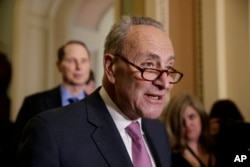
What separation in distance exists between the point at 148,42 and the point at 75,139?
35cm

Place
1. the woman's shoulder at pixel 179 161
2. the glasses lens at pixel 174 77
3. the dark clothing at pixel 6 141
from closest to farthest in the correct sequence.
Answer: the glasses lens at pixel 174 77 → the woman's shoulder at pixel 179 161 → the dark clothing at pixel 6 141

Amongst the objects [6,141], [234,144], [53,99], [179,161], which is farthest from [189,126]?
[6,141]

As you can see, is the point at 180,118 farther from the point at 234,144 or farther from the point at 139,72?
the point at 139,72

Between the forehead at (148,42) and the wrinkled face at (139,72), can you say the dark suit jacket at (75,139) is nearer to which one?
the wrinkled face at (139,72)

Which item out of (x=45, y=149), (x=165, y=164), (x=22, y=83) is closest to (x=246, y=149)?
(x=165, y=164)

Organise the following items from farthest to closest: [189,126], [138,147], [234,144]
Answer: [189,126]
[234,144]
[138,147]

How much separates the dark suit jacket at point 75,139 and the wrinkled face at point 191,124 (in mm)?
815

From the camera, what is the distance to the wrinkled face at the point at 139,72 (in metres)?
1.18

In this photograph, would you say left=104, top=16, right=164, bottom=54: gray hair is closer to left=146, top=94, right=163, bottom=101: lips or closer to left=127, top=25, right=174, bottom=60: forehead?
left=127, top=25, right=174, bottom=60: forehead

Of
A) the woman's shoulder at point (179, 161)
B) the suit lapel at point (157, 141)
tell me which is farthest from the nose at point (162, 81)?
the woman's shoulder at point (179, 161)

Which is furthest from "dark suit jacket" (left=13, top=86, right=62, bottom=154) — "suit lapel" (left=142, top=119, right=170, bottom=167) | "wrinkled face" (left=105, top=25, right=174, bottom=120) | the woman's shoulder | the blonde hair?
"wrinkled face" (left=105, top=25, right=174, bottom=120)

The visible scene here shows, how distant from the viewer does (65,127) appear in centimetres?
117

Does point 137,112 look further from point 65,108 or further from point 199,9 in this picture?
point 199,9

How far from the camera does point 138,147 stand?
1.27 meters
